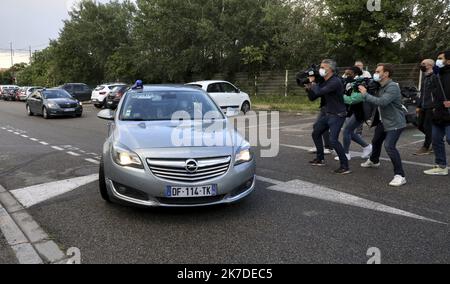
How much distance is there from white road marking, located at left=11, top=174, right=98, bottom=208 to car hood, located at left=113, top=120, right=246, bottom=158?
138 cm

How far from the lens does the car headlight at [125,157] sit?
467 centimetres

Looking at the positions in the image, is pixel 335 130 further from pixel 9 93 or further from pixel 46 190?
pixel 9 93

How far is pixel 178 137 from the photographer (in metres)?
5.06

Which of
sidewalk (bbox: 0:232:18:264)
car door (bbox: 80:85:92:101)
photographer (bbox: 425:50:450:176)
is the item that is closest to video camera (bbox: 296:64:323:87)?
photographer (bbox: 425:50:450:176)

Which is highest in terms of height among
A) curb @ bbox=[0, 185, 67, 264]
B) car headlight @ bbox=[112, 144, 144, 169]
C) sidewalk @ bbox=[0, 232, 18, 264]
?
car headlight @ bbox=[112, 144, 144, 169]

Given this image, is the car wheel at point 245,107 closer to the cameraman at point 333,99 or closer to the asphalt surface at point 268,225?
the asphalt surface at point 268,225

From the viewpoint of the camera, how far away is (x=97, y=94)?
27.5m

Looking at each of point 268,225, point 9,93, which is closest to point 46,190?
point 268,225

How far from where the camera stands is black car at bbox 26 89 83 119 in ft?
64.9

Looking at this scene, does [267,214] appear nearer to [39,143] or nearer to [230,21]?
[39,143]

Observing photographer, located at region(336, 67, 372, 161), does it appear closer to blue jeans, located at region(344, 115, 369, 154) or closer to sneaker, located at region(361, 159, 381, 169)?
blue jeans, located at region(344, 115, 369, 154)

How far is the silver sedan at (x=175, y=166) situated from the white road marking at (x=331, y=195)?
116 centimetres

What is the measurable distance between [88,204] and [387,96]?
14.6 ft

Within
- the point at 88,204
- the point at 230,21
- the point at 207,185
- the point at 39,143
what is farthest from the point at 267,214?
the point at 230,21
